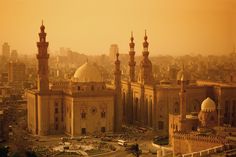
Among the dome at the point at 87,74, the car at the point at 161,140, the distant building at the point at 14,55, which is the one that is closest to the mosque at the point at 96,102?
the dome at the point at 87,74

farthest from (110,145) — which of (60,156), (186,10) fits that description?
(186,10)

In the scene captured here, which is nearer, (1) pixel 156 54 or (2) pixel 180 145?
(2) pixel 180 145

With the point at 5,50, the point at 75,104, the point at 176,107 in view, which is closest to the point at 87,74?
the point at 75,104

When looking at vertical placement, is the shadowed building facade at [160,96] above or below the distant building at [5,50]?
below

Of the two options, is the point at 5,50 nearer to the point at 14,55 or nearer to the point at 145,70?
the point at 14,55

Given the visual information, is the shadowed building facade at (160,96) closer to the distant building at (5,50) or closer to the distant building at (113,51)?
the distant building at (113,51)

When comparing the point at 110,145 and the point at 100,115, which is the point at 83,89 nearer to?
the point at 100,115

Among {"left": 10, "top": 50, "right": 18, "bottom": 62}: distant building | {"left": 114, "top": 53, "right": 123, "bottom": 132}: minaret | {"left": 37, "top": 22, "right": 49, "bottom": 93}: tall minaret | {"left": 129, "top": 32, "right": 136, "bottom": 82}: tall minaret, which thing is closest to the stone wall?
{"left": 114, "top": 53, "right": 123, "bottom": 132}: minaret
